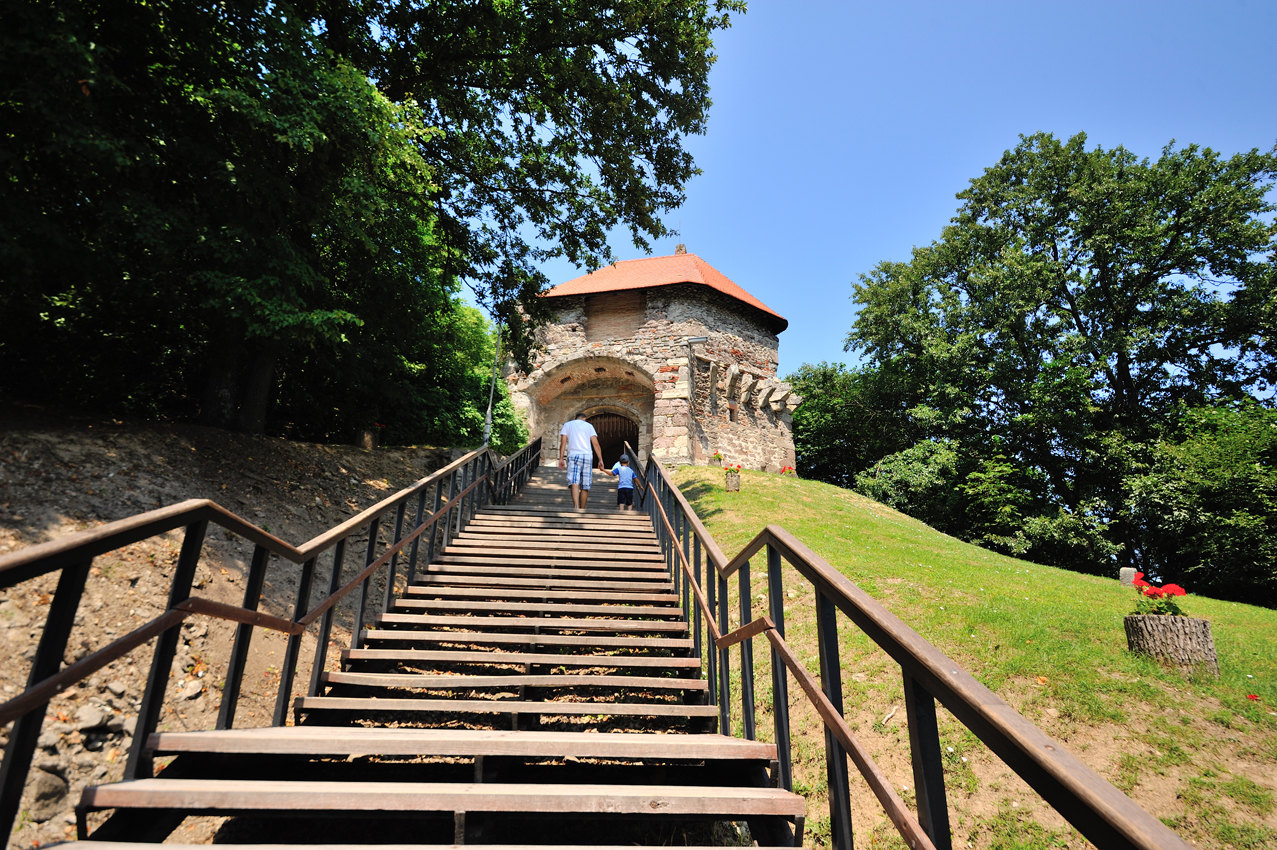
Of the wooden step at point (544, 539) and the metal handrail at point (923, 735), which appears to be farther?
the wooden step at point (544, 539)

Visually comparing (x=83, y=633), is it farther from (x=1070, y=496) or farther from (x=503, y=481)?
(x=1070, y=496)

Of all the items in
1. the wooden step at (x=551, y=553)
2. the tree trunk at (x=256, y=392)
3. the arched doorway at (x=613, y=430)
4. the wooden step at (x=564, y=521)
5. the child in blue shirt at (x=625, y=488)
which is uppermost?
the arched doorway at (x=613, y=430)

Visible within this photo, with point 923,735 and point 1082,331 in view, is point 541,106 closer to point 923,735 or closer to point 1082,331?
point 923,735

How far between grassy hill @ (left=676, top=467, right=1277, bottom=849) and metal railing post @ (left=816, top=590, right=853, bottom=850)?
2.34 m

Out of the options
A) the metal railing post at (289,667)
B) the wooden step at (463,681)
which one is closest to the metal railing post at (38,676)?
the metal railing post at (289,667)

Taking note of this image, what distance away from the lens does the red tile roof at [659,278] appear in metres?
17.6

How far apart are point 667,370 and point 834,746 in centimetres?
1505

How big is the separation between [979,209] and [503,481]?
21095 millimetres

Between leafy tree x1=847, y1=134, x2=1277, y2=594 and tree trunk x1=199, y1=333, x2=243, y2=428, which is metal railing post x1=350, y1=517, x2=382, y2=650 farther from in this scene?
leafy tree x1=847, y1=134, x2=1277, y2=594

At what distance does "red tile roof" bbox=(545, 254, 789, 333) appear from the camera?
57.9ft

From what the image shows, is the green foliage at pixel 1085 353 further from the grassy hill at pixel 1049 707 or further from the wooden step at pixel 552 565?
the wooden step at pixel 552 565

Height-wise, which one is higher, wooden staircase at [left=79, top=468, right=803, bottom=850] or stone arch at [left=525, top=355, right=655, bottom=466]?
stone arch at [left=525, top=355, right=655, bottom=466]

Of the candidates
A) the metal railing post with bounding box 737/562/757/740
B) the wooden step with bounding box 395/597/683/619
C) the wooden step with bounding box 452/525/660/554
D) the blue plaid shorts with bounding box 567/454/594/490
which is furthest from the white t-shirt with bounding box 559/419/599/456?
the metal railing post with bounding box 737/562/757/740

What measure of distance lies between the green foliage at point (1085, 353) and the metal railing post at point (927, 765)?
696 inches
